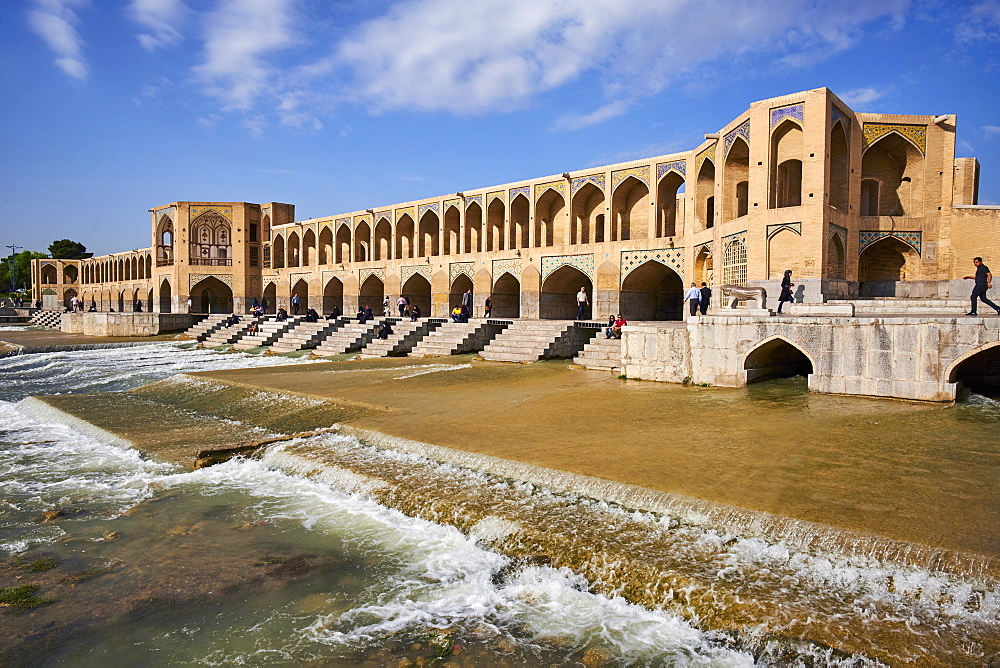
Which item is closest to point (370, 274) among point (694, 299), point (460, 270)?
point (460, 270)

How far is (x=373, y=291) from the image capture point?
25.0m

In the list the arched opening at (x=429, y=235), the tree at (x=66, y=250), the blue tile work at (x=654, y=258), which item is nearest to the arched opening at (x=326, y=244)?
the arched opening at (x=429, y=235)

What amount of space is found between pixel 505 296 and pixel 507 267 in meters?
1.33

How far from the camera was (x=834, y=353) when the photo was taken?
7.51 metres

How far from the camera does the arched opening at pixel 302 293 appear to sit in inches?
1080

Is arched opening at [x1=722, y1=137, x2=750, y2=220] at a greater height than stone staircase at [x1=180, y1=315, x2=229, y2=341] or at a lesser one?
greater

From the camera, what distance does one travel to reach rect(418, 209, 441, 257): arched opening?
77.9ft

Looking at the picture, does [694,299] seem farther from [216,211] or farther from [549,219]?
[216,211]

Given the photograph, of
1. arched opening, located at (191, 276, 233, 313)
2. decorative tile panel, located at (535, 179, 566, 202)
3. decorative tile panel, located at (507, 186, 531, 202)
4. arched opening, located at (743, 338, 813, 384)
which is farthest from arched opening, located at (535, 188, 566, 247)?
arched opening, located at (191, 276, 233, 313)

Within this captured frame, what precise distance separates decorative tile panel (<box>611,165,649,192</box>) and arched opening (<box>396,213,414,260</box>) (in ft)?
30.5

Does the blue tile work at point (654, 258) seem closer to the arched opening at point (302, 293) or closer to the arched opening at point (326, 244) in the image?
the arched opening at point (326, 244)

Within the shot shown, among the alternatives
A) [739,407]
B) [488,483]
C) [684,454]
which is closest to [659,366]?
[739,407]

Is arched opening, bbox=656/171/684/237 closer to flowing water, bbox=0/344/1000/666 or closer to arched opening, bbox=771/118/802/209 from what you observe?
arched opening, bbox=771/118/802/209

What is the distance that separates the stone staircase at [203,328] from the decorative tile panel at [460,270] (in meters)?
8.84
